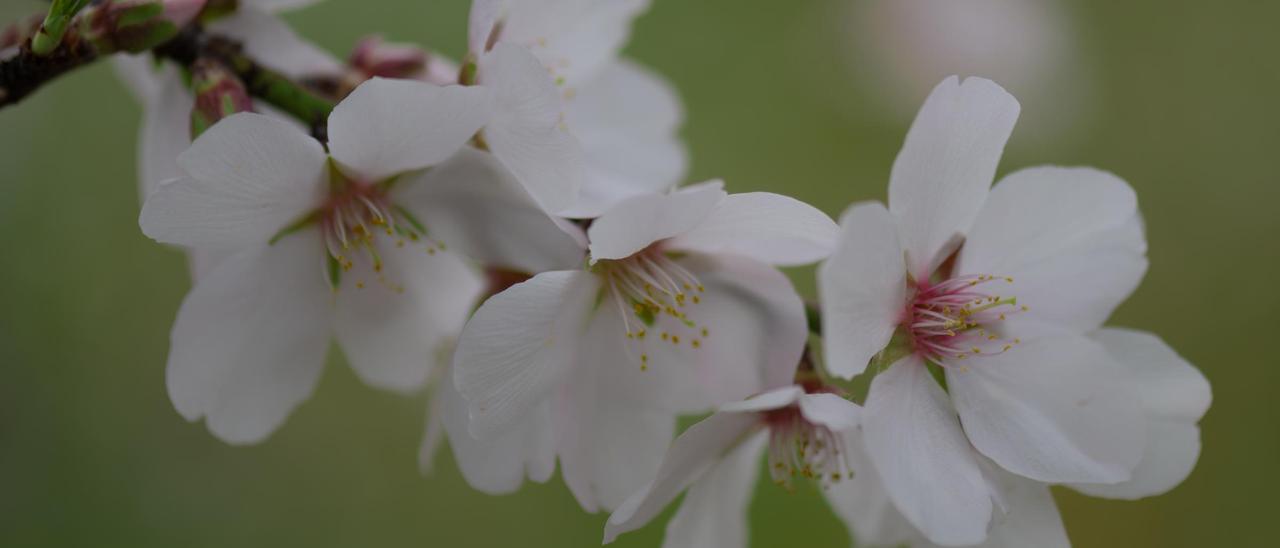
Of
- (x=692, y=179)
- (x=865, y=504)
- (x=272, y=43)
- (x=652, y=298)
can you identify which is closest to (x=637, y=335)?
(x=652, y=298)

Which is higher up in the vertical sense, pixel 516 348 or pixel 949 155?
pixel 949 155

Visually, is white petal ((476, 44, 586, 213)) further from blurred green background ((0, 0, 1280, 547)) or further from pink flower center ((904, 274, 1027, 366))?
blurred green background ((0, 0, 1280, 547))

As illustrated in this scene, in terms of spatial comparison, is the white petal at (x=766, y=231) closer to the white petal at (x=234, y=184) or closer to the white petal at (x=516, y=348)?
the white petal at (x=516, y=348)

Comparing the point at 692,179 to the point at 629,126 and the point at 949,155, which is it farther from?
the point at 949,155

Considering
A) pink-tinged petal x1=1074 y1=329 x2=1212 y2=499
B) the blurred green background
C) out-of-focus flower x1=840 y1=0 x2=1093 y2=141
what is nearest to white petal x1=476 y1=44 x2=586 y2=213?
pink-tinged petal x1=1074 y1=329 x2=1212 y2=499

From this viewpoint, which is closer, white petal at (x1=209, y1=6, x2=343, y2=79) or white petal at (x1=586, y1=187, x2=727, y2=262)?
white petal at (x1=586, y1=187, x2=727, y2=262)

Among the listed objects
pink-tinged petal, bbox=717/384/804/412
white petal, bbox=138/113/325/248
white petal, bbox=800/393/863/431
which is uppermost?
white petal, bbox=138/113/325/248
